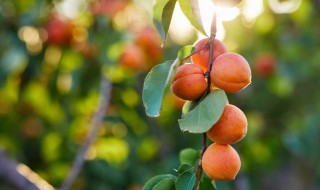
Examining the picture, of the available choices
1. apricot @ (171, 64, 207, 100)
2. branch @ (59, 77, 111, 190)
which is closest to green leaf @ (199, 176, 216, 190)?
apricot @ (171, 64, 207, 100)

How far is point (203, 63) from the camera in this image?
85cm

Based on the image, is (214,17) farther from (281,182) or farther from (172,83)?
(281,182)

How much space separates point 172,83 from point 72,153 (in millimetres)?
2067

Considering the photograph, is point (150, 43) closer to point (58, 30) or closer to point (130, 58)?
point (130, 58)

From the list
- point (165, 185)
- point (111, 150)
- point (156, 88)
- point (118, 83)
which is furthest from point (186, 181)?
point (111, 150)

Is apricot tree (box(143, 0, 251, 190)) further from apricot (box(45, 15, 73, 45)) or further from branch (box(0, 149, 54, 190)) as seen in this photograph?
apricot (box(45, 15, 73, 45))

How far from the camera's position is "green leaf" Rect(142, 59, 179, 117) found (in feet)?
2.54

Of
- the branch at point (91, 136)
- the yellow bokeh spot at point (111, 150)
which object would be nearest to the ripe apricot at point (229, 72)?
the branch at point (91, 136)

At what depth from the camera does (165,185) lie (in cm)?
82

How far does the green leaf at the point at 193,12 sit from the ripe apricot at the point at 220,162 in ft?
0.60

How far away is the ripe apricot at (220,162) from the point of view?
2.48ft

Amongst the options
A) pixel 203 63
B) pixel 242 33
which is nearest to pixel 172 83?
pixel 203 63

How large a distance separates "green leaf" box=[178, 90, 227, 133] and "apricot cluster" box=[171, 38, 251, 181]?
1.0 inches

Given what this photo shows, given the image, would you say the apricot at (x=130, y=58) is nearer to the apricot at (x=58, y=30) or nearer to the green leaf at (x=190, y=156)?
the apricot at (x=58, y=30)
